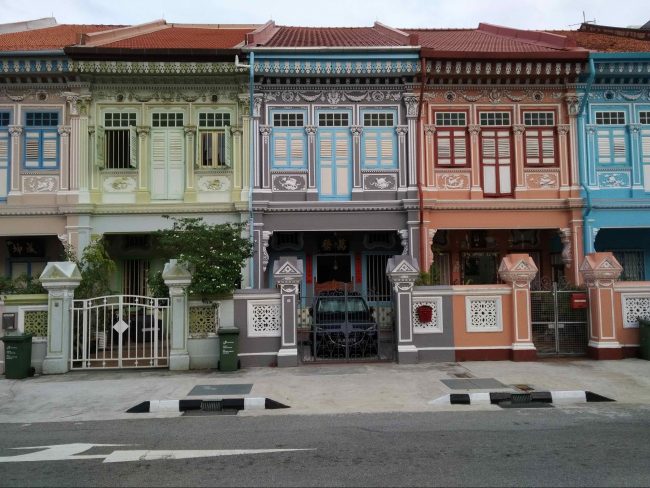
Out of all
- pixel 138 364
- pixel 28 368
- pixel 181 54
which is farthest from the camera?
pixel 181 54

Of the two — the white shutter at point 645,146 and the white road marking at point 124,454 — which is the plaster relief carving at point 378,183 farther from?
the white road marking at point 124,454

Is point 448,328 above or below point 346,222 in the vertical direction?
below

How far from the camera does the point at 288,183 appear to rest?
1580 centimetres

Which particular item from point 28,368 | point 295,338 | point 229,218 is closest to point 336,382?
point 295,338

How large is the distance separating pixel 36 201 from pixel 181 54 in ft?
18.3

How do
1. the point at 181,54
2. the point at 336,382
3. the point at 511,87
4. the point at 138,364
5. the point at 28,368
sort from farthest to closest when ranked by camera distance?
the point at 511,87, the point at 181,54, the point at 138,364, the point at 28,368, the point at 336,382

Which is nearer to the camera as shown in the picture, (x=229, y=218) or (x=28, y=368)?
(x=28, y=368)

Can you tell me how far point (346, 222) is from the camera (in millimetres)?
15742

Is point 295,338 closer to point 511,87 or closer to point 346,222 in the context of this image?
point 346,222

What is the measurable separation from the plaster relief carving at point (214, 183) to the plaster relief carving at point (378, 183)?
389cm

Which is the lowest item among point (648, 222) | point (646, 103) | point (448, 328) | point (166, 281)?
point (448, 328)

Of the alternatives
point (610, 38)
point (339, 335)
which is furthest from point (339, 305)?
point (610, 38)

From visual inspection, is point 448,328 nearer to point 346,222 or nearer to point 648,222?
point 346,222

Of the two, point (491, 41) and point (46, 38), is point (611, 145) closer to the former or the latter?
point (491, 41)
